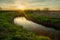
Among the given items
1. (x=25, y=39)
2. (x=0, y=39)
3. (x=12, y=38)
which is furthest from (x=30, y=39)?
(x=0, y=39)

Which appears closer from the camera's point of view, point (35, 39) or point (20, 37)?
point (20, 37)

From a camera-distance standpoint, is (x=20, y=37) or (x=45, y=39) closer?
(x=20, y=37)

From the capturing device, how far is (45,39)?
99.3ft

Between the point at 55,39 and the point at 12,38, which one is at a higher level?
the point at 12,38

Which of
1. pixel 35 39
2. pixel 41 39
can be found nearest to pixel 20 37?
pixel 35 39

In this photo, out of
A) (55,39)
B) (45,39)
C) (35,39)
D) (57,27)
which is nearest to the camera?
(35,39)

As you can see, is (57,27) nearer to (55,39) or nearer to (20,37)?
(55,39)

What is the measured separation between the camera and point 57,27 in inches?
2026

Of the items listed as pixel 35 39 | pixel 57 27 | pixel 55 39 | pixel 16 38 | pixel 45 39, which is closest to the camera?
pixel 16 38

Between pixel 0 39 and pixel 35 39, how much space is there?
209 inches

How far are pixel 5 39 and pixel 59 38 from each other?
14677mm

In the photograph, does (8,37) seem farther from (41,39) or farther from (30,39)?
(41,39)

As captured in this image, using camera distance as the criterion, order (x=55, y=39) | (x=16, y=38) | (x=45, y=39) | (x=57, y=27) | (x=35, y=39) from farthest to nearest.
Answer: (x=57, y=27)
(x=55, y=39)
(x=45, y=39)
(x=35, y=39)
(x=16, y=38)

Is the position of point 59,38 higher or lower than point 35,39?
lower
